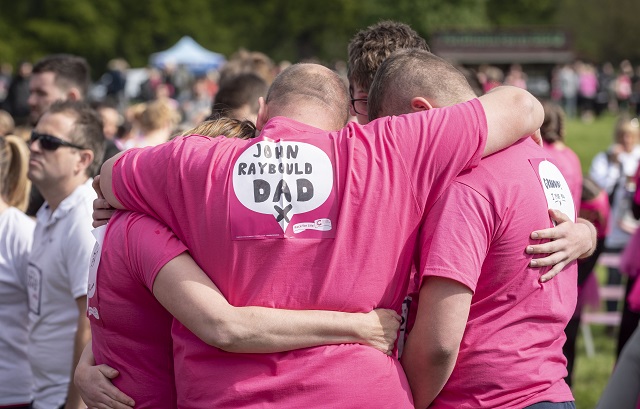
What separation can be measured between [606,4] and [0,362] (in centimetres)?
6517

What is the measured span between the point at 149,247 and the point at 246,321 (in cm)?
36

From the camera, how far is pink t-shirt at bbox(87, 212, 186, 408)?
2.81 meters

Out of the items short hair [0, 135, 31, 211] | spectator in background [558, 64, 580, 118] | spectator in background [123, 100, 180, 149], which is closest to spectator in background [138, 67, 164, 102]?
spectator in background [558, 64, 580, 118]

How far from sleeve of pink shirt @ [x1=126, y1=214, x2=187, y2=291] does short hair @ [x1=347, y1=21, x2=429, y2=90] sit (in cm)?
111

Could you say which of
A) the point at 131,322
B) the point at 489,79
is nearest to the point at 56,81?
the point at 131,322

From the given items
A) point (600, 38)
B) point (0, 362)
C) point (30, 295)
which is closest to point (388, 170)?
point (30, 295)

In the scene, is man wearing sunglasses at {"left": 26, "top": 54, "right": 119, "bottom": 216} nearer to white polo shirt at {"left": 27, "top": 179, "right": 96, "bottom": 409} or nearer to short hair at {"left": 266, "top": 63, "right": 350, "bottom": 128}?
white polo shirt at {"left": 27, "top": 179, "right": 96, "bottom": 409}

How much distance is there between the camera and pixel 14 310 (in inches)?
180

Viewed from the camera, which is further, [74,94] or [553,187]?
[74,94]

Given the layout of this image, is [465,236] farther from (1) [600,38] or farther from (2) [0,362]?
(1) [600,38]

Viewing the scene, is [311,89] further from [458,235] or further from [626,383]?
[626,383]

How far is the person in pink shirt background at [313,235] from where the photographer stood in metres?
2.60

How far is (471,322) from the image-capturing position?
279cm

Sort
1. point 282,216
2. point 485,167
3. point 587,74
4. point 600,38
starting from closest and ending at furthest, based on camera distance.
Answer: point 282,216 → point 485,167 → point 587,74 → point 600,38
